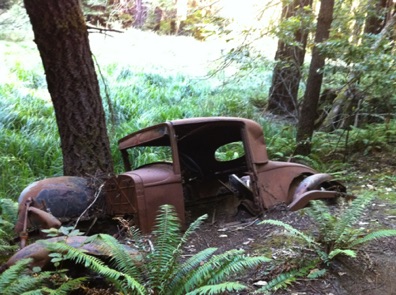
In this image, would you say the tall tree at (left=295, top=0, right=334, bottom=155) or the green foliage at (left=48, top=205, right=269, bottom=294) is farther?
the tall tree at (left=295, top=0, right=334, bottom=155)

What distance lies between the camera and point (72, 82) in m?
5.55

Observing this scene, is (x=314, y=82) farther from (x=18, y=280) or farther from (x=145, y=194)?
(x=18, y=280)


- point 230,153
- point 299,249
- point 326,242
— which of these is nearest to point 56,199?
point 299,249

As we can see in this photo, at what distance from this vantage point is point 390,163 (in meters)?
7.17

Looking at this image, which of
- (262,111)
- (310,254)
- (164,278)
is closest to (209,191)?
(310,254)

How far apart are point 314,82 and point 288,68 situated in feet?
9.22

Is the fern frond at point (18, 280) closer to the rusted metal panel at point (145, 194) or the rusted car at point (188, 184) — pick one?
the rusted car at point (188, 184)

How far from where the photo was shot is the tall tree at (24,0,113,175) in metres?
5.34

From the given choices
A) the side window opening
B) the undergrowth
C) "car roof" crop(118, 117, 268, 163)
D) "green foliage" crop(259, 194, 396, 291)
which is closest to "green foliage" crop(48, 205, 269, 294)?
"green foliage" crop(259, 194, 396, 291)

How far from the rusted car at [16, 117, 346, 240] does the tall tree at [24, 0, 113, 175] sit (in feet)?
1.67

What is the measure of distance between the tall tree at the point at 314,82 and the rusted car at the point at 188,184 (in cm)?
240

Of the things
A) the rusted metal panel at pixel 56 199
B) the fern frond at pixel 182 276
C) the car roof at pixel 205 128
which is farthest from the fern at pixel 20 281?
the car roof at pixel 205 128

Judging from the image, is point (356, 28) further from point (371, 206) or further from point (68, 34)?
point (68, 34)

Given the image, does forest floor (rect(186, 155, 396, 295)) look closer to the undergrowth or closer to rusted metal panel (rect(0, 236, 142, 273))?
rusted metal panel (rect(0, 236, 142, 273))
